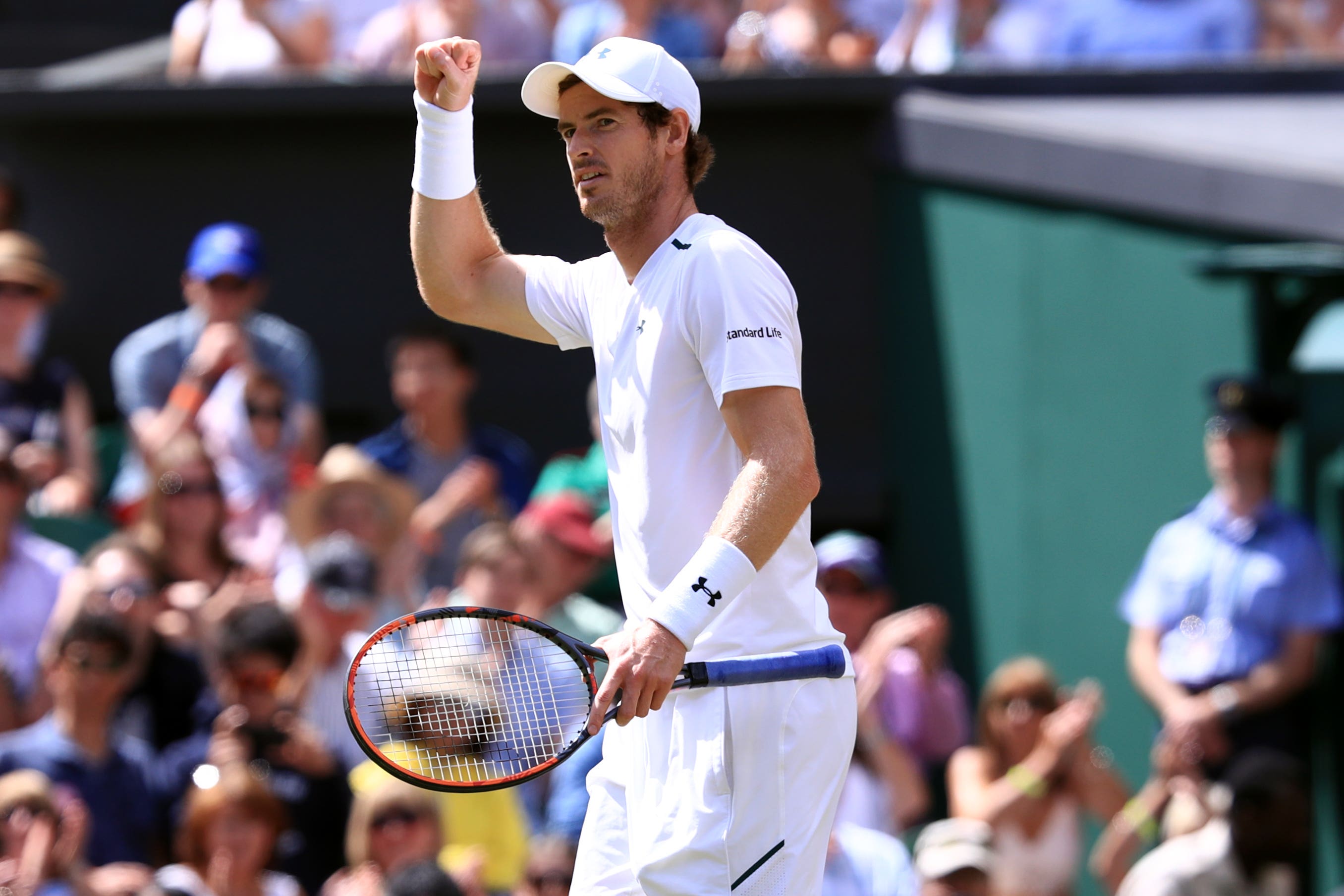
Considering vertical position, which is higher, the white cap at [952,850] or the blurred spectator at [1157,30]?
the blurred spectator at [1157,30]

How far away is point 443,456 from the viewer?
7.69 metres

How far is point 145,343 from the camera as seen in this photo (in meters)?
8.20

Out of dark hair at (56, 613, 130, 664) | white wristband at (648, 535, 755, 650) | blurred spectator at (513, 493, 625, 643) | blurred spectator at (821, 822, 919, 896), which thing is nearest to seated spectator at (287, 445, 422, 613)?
blurred spectator at (513, 493, 625, 643)

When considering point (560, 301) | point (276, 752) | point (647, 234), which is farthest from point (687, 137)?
point (276, 752)

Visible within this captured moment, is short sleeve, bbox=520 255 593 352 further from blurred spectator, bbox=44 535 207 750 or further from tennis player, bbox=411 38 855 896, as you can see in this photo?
blurred spectator, bbox=44 535 207 750

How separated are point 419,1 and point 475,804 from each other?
14.6ft

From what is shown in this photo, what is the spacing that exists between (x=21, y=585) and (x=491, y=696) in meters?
3.77

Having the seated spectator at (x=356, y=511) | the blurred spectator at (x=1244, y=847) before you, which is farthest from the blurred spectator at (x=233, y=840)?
the blurred spectator at (x=1244, y=847)

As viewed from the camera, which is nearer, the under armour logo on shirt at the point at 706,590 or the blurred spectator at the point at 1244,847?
the under armour logo on shirt at the point at 706,590

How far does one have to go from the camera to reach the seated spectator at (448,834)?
5.99m

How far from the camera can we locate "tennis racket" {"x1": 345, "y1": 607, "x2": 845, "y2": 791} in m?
3.44

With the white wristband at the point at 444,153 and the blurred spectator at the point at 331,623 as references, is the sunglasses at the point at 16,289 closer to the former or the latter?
the blurred spectator at the point at 331,623

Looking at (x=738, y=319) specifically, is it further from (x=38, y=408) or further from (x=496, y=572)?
(x=38, y=408)

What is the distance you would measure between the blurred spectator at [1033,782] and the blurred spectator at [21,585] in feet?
10.6
